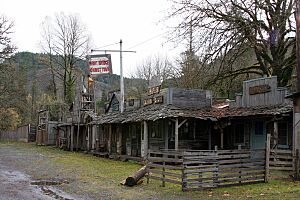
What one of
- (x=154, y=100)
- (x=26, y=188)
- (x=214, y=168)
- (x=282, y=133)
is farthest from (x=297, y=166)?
(x=154, y=100)

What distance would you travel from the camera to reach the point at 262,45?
959 inches

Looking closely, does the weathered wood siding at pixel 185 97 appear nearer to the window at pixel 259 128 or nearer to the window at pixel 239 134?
the window at pixel 239 134

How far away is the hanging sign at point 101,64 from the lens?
29.9 meters

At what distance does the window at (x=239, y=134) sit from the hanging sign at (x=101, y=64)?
430 inches

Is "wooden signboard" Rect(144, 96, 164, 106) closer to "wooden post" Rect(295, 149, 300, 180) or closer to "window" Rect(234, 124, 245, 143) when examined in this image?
"window" Rect(234, 124, 245, 143)

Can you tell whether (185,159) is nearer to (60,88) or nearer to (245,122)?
(245,122)

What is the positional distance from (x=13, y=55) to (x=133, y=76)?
23.9m

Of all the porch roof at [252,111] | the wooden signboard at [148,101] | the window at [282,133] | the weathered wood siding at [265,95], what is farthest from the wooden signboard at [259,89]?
the wooden signboard at [148,101]

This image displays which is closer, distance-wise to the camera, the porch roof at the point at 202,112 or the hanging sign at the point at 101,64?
the porch roof at the point at 202,112

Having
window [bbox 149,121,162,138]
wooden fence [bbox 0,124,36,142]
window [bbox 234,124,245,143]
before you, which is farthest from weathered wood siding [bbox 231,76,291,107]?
wooden fence [bbox 0,124,36,142]

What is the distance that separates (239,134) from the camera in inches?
918

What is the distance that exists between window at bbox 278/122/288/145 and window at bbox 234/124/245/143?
3115 mm

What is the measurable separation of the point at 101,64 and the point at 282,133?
14866mm

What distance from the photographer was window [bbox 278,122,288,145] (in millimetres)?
19641
